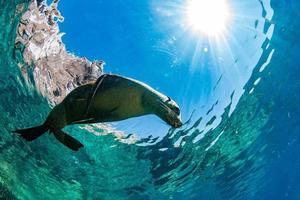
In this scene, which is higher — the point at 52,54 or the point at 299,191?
the point at 299,191

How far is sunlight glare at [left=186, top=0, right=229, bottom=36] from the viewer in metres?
9.62

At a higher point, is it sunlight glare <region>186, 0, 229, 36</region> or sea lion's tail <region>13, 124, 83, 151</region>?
sunlight glare <region>186, 0, 229, 36</region>

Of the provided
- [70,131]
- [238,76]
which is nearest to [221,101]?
[238,76]

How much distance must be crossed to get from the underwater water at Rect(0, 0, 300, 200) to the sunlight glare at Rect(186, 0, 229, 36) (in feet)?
1.04

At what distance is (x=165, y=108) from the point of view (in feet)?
7.61

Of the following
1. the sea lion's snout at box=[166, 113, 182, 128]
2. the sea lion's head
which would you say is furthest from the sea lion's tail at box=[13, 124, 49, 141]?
the sea lion's snout at box=[166, 113, 182, 128]

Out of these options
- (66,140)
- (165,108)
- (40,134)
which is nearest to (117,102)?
(165,108)

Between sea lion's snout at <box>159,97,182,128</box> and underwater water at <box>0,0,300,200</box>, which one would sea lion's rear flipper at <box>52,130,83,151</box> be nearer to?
sea lion's snout at <box>159,97,182,128</box>

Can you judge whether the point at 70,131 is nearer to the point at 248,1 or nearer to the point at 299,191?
the point at 248,1

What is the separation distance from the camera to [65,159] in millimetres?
15773

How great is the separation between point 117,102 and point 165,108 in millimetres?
432

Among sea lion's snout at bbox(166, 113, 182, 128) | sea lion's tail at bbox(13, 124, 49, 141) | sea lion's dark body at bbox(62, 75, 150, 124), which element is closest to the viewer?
sea lion's snout at bbox(166, 113, 182, 128)

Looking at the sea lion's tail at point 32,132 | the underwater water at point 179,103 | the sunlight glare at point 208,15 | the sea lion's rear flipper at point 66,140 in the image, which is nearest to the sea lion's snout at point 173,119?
the sea lion's rear flipper at point 66,140

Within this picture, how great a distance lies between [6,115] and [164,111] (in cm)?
1242
